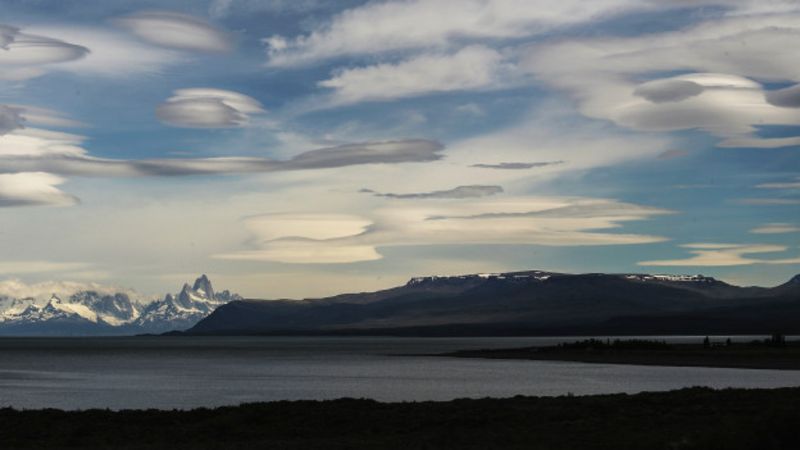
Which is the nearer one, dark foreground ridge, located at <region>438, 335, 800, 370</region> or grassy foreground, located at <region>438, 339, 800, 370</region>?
grassy foreground, located at <region>438, 339, 800, 370</region>

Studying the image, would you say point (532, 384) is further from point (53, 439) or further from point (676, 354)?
point (676, 354)

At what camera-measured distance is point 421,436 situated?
4416 cm

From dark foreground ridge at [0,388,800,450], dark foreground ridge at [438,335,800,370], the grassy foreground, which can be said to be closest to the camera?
dark foreground ridge at [0,388,800,450]

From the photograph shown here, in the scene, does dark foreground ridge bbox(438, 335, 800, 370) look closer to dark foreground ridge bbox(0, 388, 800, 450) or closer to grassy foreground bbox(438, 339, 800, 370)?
grassy foreground bbox(438, 339, 800, 370)

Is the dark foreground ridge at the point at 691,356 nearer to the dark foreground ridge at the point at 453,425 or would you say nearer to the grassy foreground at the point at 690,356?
the grassy foreground at the point at 690,356

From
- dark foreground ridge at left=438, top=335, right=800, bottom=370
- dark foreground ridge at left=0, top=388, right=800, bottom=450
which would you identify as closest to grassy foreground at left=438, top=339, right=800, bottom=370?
dark foreground ridge at left=438, top=335, right=800, bottom=370

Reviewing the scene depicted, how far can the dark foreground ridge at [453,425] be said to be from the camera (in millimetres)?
40344

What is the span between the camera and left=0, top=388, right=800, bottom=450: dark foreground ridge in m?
40.3

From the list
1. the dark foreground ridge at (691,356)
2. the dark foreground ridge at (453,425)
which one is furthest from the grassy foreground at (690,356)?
the dark foreground ridge at (453,425)

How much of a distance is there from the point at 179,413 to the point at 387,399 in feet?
91.1

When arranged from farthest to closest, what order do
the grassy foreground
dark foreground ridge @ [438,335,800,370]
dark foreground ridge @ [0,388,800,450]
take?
dark foreground ridge @ [438,335,800,370] < the grassy foreground < dark foreground ridge @ [0,388,800,450]

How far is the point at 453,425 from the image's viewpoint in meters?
47.5

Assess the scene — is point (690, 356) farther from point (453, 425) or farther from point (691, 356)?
point (453, 425)

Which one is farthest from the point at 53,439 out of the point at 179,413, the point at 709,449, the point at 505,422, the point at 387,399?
the point at 387,399
